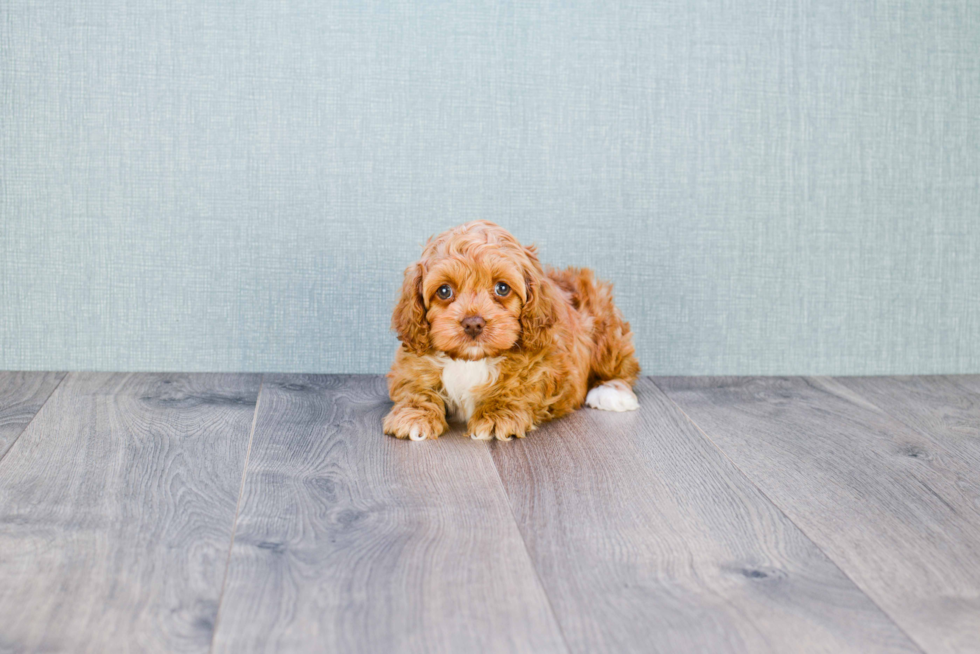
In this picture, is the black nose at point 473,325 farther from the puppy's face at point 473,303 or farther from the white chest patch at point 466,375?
the white chest patch at point 466,375

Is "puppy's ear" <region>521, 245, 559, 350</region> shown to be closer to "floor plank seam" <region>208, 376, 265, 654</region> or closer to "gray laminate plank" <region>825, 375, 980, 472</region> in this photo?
"floor plank seam" <region>208, 376, 265, 654</region>

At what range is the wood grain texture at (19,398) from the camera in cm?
190

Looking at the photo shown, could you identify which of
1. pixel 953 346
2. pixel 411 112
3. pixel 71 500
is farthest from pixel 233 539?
pixel 953 346

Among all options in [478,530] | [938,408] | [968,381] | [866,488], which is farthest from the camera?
[968,381]

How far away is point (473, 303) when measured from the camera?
6.20 feet

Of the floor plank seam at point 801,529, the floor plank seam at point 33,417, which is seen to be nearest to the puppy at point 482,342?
the floor plank seam at point 801,529

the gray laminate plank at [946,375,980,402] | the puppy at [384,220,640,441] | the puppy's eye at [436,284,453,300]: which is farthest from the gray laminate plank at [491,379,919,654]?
the gray laminate plank at [946,375,980,402]

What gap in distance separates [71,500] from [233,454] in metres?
0.34

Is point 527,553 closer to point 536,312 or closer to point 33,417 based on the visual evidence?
point 536,312

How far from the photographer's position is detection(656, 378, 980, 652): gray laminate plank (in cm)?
123

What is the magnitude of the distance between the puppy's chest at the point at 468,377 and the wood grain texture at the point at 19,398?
94 centimetres

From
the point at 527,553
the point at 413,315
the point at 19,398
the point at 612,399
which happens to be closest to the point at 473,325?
the point at 413,315

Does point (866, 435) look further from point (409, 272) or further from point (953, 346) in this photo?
point (409, 272)

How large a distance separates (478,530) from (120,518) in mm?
596
